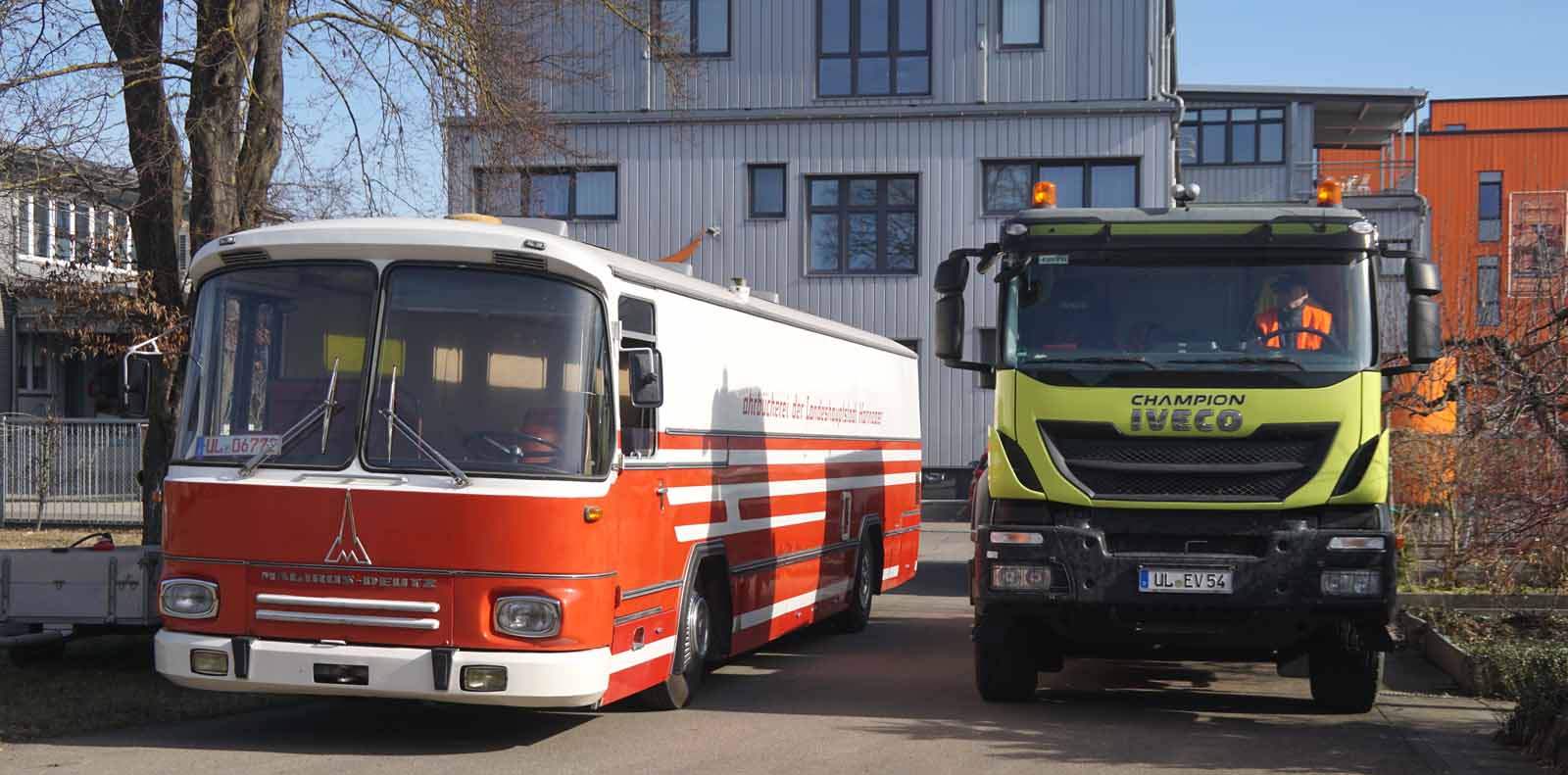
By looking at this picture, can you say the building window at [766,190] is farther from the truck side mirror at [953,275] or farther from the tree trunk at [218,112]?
the truck side mirror at [953,275]

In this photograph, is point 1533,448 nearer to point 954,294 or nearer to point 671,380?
point 954,294

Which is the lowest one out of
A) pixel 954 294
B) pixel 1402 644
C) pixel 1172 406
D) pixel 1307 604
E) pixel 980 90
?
pixel 1402 644

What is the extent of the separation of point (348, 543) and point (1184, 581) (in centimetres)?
474

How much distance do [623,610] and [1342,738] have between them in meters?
4.18

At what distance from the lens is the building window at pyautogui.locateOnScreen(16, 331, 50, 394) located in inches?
1639

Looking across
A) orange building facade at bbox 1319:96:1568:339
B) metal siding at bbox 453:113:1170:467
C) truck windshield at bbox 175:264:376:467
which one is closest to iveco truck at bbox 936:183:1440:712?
truck windshield at bbox 175:264:376:467

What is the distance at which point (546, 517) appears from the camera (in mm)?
8953

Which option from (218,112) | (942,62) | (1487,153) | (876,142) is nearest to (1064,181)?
(942,62)

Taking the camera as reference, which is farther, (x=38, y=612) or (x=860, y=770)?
(x=38, y=612)

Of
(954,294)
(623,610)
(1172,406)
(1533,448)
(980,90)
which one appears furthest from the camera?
(980,90)

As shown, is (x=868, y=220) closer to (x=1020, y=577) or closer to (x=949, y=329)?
(x=949, y=329)

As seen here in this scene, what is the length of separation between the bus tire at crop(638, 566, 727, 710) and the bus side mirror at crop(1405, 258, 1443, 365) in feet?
15.2

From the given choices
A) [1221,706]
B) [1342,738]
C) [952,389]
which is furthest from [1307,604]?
[952,389]

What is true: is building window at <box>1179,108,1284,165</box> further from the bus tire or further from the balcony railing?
the bus tire
